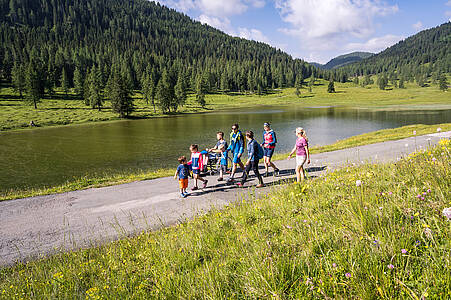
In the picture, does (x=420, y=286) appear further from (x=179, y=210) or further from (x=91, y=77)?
(x=91, y=77)

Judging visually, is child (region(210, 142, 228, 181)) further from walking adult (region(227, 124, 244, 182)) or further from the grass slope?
the grass slope

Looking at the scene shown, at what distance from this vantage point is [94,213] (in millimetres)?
9312

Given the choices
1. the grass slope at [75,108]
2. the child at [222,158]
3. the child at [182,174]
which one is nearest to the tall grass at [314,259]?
the child at [182,174]

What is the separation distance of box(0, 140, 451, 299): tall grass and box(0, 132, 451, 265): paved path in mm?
1850

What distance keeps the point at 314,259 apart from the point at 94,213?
8.97 meters

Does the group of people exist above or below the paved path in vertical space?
above

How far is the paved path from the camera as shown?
7.02 metres

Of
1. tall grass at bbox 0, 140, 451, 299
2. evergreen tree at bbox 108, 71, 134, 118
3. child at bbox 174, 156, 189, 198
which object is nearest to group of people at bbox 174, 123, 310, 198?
child at bbox 174, 156, 189, 198

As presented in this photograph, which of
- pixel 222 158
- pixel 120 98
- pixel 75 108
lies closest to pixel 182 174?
pixel 222 158

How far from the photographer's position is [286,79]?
184 metres

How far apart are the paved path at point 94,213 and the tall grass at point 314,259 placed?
6.07ft

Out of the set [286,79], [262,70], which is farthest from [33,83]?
[286,79]

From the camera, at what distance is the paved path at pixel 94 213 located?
23.0 ft

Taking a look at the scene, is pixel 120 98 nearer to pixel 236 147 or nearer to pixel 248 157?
pixel 236 147
